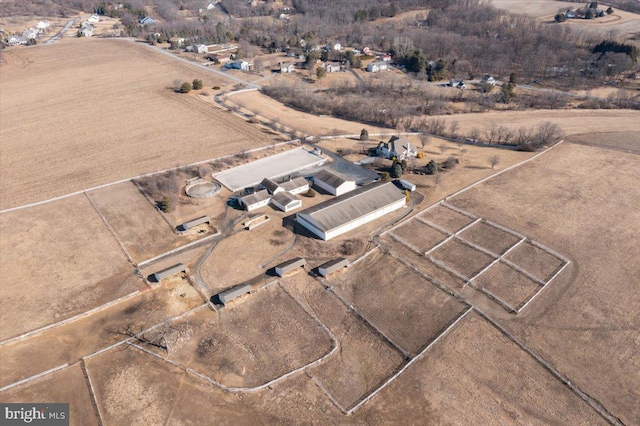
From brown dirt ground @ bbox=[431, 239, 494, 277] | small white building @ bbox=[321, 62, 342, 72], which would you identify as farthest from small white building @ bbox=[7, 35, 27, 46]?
brown dirt ground @ bbox=[431, 239, 494, 277]

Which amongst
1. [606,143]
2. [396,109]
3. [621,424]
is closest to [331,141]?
[396,109]

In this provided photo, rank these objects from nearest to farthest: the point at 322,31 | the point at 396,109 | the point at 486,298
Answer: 1. the point at 486,298
2. the point at 396,109
3. the point at 322,31

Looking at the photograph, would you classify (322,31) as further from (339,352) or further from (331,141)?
(339,352)

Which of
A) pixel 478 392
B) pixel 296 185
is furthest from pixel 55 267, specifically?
pixel 478 392

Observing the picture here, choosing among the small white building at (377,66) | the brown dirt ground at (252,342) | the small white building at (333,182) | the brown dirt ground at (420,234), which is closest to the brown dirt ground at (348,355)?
the brown dirt ground at (252,342)

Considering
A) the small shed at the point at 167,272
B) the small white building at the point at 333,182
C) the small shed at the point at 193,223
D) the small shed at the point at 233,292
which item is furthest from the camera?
the small white building at the point at 333,182

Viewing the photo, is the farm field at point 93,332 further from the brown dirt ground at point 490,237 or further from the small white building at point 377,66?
the small white building at point 377,66
